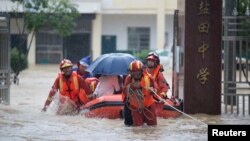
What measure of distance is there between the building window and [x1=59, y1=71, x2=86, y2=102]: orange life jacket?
3368 centimetres

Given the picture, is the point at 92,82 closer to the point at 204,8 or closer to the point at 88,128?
the point at 88,128

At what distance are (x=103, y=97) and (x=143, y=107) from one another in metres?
2.12

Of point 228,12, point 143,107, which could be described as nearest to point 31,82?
point 228,12

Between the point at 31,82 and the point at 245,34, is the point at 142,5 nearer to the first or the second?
the point at 31,82

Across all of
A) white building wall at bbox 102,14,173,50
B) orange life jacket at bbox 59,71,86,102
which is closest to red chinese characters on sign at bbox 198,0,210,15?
orange life jacket at bbox 59,71,86,102

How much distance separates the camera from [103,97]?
15.1m

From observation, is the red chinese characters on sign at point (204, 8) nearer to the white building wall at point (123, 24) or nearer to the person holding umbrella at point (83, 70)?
the person holding umbrella at point (83, 70)

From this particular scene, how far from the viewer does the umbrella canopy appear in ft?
52.1

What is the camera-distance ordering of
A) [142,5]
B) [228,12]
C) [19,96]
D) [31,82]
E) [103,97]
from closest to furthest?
[103,97] → [228,12] → [19,96] → [31,82] → [142,5]

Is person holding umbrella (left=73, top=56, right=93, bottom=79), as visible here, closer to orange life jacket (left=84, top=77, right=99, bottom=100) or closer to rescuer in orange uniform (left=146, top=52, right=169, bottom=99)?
orange life jacket (left=84, top=77, right=99, bottom=100)

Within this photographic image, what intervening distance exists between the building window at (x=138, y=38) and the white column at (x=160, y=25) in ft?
4.30

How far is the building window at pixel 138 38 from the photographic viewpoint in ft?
161

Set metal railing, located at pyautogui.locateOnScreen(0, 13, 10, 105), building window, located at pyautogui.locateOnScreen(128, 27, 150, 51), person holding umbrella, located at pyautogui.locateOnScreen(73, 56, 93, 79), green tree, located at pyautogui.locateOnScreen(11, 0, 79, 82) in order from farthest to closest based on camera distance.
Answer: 1. building window, located at pyautogui.locateOnScreen(128, 27, 150, 51)
2. green tree, located at pyautogui.locateOnScreen(11, 0, 79, 82)
3. metal railing, located at pyautogui.locateOnScreen(0, 13, 10, 105)
4. person holding umbrella, located at pyautogui.locateOnScreen(73, 56, 93, 79)

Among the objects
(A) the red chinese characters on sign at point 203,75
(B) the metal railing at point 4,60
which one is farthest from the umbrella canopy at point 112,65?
(B) the metal railing at point 4,60
